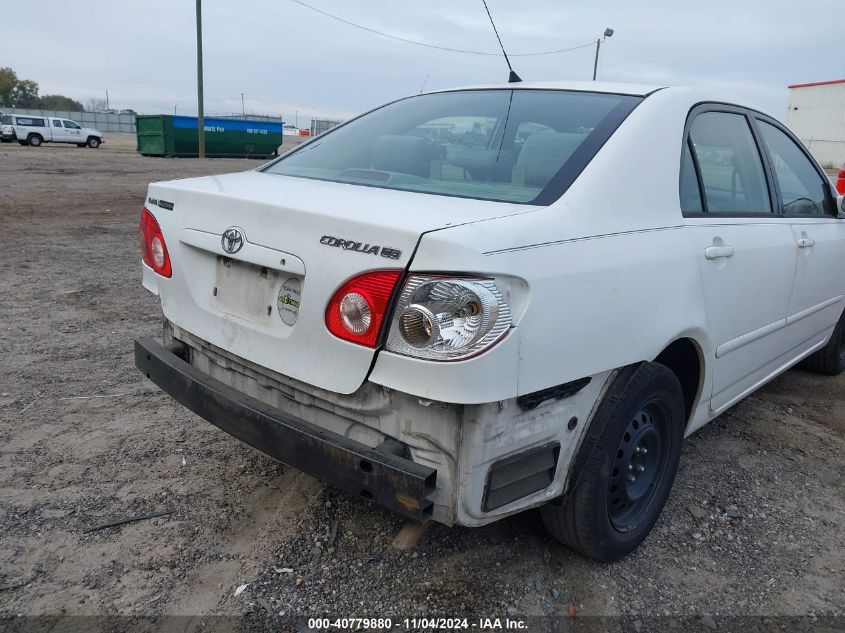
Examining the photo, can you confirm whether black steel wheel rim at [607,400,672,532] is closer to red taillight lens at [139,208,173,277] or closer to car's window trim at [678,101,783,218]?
car's window trim at [678,101,783,218]

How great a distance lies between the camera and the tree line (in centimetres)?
7250

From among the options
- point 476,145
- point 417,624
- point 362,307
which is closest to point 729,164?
point 476,145

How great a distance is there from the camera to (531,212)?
6.89 feet

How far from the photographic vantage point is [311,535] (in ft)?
8.75

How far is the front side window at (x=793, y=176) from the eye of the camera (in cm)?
361

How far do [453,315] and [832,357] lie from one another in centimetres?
397

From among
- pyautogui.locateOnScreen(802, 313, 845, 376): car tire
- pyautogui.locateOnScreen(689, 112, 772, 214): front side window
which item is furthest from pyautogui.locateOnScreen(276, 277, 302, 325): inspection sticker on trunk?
pyautogui.locateOnScreen(802, 313, 845, 376): car tire

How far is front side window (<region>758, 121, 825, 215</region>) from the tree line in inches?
3121

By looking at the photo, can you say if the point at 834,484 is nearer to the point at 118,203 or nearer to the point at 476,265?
the point at 476,265

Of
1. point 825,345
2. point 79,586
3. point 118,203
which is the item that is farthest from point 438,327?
point 118,203

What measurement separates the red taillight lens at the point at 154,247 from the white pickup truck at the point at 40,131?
37077 millimetres

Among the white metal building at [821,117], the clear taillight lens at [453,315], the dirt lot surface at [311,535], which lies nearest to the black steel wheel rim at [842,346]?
the dirt lot surface at [311,535]

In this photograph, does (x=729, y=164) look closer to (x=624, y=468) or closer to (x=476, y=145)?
(x=476, y=145)

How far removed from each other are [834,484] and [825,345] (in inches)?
61.1
